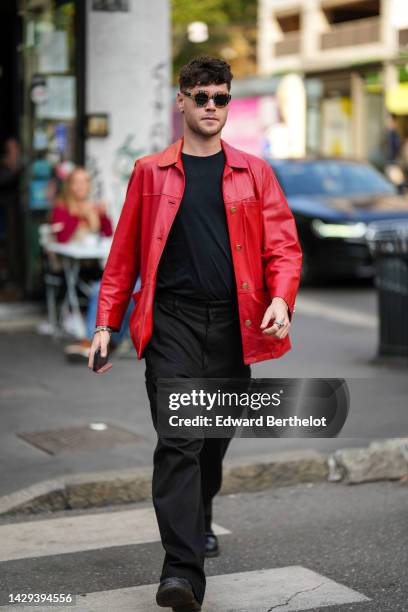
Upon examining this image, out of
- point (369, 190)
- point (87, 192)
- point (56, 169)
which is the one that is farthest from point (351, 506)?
point (369, 190)

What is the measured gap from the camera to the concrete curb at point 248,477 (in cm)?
589

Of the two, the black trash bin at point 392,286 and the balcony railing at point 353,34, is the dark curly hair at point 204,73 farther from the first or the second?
the balcony railing at point 353,34

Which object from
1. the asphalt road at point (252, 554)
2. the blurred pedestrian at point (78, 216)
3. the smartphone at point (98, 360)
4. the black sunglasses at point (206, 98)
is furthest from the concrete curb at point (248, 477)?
the blurred pedestrian at point (78, 216)

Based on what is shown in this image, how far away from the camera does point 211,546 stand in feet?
16.9

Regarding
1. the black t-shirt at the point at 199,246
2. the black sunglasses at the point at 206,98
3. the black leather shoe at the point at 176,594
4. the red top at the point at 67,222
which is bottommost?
the black leather shoe at the point at 176,594

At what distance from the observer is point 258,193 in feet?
14.9

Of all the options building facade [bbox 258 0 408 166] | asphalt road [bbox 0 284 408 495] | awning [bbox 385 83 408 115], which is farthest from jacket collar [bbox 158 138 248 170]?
building facade [bbox 258 0 408 166]

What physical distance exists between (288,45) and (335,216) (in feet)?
129

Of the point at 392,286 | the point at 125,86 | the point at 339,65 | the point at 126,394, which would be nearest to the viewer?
the point at 126,394

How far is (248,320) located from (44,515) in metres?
1.89

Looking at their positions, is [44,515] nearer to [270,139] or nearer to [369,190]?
[369,190]

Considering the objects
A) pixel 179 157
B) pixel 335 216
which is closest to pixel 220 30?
pixel 335 216

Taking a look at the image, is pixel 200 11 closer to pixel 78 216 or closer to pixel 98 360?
pixel 78 216

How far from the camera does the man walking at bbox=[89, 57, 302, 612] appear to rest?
440 cm
